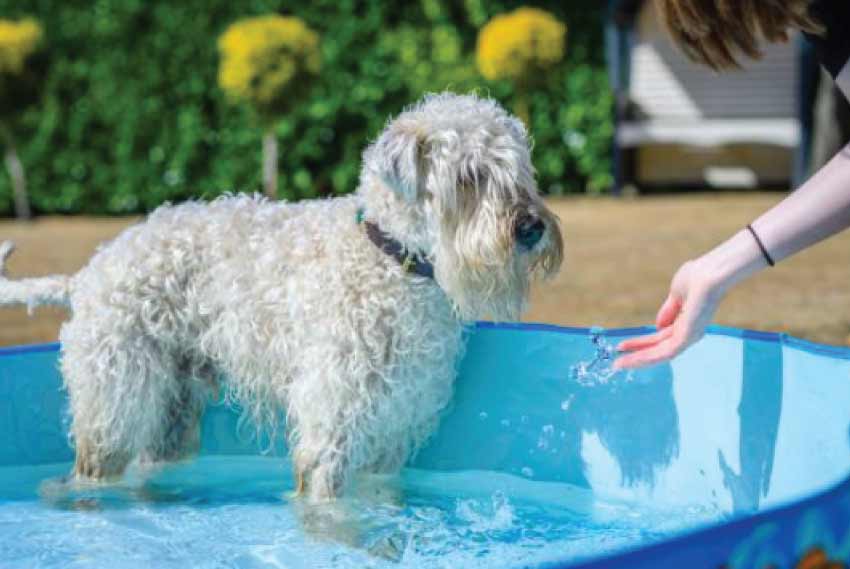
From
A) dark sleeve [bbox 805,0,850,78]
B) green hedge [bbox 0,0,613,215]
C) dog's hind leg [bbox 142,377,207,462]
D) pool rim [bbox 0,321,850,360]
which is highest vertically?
green hedge [bbox 0,0,613,215]

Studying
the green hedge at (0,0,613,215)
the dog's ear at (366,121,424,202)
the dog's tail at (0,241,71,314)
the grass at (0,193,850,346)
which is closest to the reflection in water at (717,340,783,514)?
the dog's ear at (366,121,424,202)

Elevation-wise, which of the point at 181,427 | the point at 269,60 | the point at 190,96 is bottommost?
the point at 181,427

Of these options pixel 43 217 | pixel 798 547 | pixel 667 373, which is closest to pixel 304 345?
pixel 667 373

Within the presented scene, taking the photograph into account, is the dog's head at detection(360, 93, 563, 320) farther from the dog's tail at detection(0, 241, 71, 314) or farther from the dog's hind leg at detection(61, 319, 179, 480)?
the dog's tail at detection(0, 241, 71, 314)

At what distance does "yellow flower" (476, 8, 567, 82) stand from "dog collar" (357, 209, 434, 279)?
9923 millimetres

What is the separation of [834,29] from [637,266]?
6792 mm

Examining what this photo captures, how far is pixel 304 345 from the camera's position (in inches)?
145

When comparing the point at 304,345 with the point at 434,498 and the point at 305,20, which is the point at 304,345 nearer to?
the point at 434,498

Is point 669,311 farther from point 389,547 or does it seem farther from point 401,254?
point 389,547

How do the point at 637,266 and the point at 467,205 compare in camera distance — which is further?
the point at 637,266

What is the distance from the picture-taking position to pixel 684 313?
234 centimetres

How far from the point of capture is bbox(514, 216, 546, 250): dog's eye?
3455 mm

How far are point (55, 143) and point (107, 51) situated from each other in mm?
1255

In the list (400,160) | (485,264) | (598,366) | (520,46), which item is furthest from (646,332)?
(520,46)
